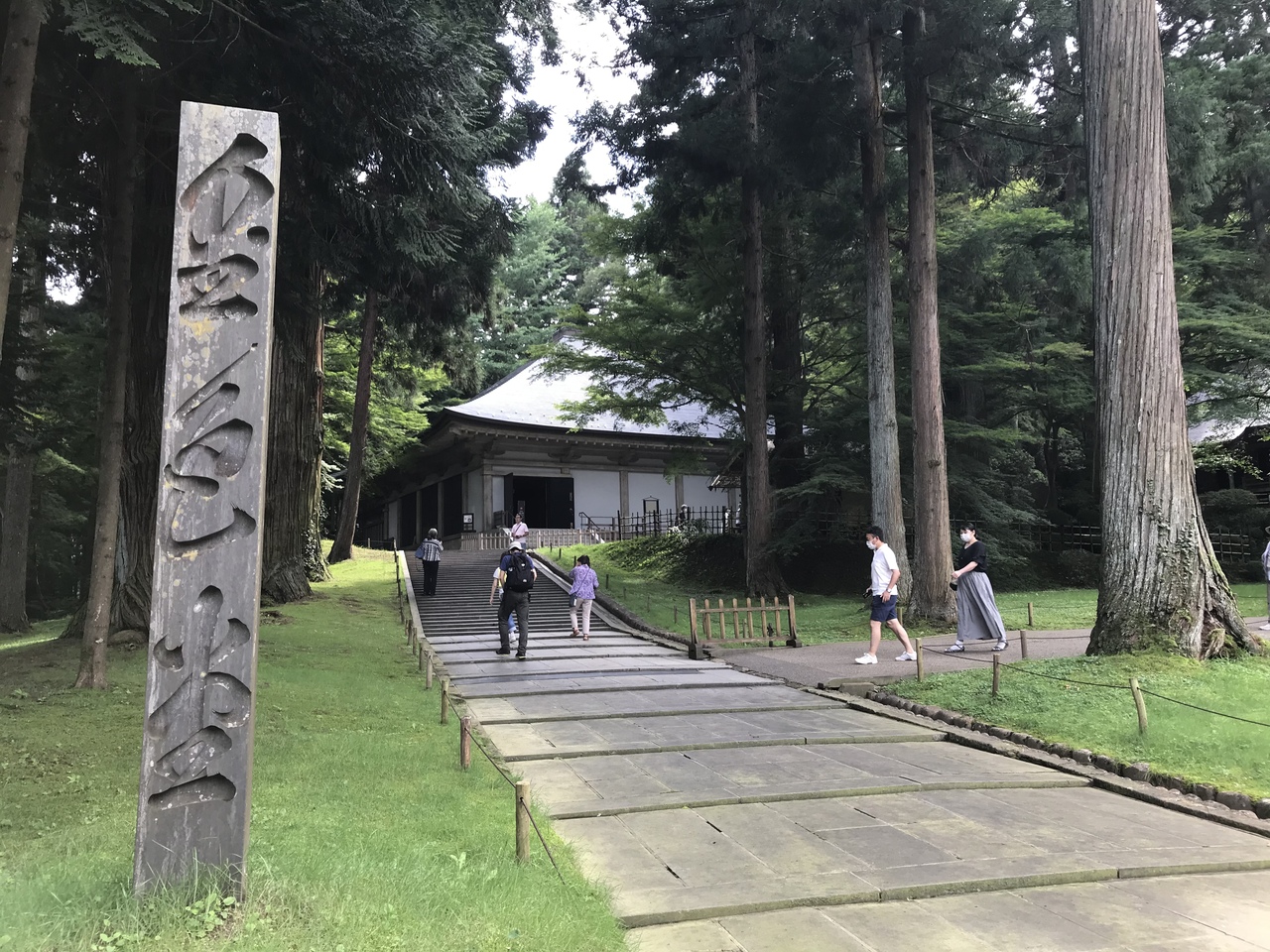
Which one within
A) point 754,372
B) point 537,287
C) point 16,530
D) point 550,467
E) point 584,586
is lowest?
point 584,586

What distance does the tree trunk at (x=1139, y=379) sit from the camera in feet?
25.3

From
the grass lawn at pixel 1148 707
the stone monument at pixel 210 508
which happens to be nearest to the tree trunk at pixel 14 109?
the stone monument at pixel 210 508

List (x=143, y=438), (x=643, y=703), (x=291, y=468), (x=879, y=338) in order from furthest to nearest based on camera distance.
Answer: (x=291, y=468) < (x=879, y=338) < (x=143, y=438) < (x=643, y=703)

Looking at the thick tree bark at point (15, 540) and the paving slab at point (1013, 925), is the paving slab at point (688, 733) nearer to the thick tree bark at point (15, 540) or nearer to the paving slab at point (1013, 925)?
the paving slab at point (1013, 925)

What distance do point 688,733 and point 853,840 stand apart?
2742mm

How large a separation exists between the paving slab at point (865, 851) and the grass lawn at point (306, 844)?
17.2 inches

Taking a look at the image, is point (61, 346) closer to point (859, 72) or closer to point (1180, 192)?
point (859, 72)

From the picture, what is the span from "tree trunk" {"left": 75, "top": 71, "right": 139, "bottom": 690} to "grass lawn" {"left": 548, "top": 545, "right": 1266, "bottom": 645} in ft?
27.2

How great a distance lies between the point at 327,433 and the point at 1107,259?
74.4 feet

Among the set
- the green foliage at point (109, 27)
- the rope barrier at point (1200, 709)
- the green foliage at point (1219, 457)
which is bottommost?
the rope barrier at point (1200, 709)

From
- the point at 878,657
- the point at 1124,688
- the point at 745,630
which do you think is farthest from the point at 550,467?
the point at 1124,688

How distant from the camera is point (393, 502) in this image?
3853cm

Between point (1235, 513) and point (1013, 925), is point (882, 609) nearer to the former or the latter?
point (1013, 925)

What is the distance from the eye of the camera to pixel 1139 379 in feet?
26.7
